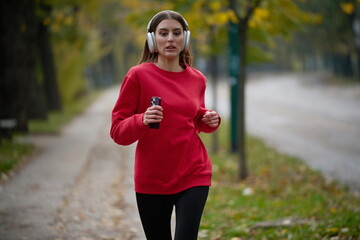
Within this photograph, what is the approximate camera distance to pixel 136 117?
322 cm

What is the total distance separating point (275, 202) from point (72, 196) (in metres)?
2.93

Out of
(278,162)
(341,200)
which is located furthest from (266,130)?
(341,200)

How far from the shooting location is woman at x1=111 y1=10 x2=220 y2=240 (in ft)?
10.8

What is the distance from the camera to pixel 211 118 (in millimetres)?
3518

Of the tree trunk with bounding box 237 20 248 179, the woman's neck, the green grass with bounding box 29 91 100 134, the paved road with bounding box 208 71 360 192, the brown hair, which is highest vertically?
the brown hair

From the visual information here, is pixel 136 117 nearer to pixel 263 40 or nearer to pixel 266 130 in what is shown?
pixel 263 40

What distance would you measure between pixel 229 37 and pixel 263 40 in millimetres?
954

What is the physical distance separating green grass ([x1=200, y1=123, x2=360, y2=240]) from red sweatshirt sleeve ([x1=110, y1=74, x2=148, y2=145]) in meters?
2.35

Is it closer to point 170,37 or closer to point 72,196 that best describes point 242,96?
point 72,196

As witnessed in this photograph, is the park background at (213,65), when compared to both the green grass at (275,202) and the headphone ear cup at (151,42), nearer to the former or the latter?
the green grass at (275,202)

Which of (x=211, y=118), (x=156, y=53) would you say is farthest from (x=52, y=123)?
(x=211, y=118)

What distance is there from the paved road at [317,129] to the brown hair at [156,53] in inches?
239

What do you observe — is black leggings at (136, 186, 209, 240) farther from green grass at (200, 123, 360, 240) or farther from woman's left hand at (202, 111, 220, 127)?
green grass at (200, 123, 360, 240)

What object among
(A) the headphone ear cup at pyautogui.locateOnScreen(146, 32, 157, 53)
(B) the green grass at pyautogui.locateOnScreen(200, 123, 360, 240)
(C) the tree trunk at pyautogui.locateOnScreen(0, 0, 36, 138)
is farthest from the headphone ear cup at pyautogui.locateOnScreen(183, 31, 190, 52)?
(C) the tree trunk at pyautogui.locateOnScreen(0, 0, 36, 138)
